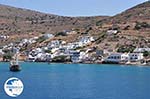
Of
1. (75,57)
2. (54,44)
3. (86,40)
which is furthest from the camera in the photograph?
(54,44)

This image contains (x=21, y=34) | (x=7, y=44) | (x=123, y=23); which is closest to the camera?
(x=123, y=23)

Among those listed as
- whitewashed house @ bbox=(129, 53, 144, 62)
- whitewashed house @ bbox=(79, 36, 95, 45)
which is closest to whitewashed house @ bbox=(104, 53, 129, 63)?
whitewashed house @ bbox=(129, 53, 144, 62)

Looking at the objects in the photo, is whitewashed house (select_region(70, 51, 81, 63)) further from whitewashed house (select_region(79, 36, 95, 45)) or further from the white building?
the white building

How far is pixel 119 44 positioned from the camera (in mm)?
142375

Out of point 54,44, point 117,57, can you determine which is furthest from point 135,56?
point 54,44

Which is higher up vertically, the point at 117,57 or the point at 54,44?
the point at 54,44

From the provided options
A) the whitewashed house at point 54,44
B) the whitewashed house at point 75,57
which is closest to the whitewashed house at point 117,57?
the whitewashed house at point 75,57

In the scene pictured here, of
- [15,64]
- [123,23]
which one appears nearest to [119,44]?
[123,23]

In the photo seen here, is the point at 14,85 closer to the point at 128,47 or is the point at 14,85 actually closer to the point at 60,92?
the point at 60,92

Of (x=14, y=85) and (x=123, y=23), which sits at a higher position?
(x=123, y=23)

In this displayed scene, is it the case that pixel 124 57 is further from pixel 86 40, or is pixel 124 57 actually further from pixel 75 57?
pixel 86 40

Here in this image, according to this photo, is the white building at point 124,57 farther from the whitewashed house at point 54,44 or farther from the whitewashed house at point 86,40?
the whitewashed house at point 54,44

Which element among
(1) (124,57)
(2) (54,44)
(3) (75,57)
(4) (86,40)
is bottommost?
(1) (124,57)

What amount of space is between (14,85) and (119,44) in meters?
118
